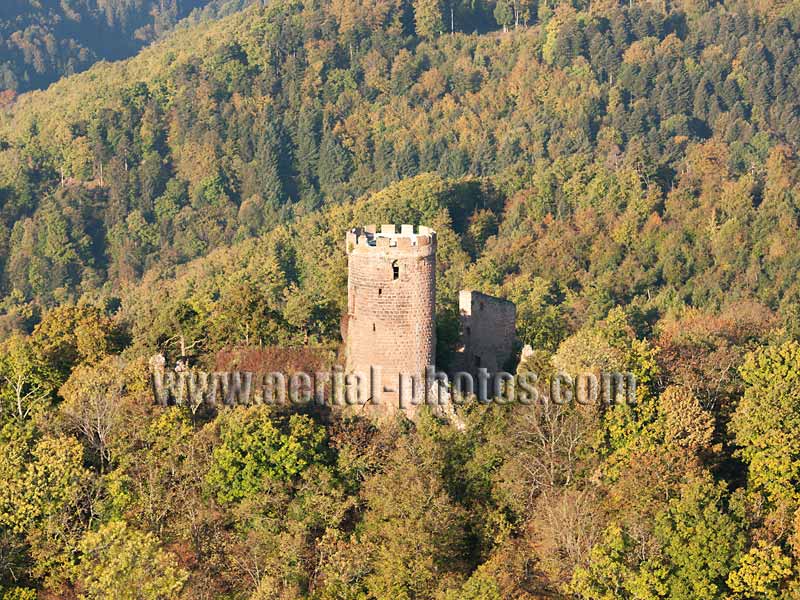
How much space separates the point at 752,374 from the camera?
3148 cm

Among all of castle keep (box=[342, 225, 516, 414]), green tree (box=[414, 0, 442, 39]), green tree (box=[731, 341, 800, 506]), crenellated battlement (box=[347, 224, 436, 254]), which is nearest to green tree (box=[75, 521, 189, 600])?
castle keep (box=[342, 225, 516, 414])

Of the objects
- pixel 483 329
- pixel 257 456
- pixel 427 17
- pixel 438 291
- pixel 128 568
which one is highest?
pixel 427 17

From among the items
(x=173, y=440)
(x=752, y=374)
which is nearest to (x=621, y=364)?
(x=752, y=374)

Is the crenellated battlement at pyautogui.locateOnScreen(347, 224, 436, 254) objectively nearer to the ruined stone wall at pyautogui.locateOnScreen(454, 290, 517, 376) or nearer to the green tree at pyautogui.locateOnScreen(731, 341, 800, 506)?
the ruined stone wall at pyautogui.locateOnScreen(454, 290, 517, 376)

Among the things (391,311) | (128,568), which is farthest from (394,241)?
(128,568)

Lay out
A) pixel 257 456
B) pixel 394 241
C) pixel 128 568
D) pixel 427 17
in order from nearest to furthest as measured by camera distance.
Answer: pixel 128 568, pixel 394 241, pixel 257 456, pixel 427 17

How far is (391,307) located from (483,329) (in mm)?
5804

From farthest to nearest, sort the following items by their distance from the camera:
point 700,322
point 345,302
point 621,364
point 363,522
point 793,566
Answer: point 700,322, point 345,302, point 621,364, point 363,522, point 793,566

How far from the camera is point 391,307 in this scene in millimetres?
30797

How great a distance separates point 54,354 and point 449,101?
79.1 m

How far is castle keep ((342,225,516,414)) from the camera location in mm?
30625

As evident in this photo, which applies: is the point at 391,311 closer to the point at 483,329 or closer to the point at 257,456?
the point at 257,456

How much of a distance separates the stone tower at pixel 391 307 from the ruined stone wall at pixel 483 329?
4.28 m

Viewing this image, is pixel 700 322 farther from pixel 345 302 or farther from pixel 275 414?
pixel 275 414
